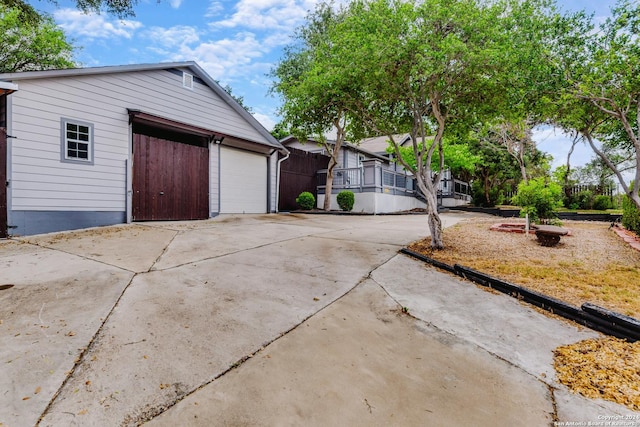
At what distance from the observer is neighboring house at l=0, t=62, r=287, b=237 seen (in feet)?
21.0

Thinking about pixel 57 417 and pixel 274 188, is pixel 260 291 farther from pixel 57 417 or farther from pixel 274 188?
pixel 274 188

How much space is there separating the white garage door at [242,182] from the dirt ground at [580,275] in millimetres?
7064

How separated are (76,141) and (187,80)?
393 centimetres

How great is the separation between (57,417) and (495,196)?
2294 cm

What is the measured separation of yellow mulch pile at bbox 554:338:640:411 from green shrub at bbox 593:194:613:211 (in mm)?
18738

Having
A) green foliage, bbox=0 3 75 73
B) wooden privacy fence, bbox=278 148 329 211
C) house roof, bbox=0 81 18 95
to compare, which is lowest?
wooden privacy fence, bbox=278 148 329 211

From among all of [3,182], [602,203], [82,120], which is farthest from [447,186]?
[3,182]

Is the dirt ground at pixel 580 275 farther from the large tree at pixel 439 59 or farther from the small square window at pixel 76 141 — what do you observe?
the small square window at pixel 76 141

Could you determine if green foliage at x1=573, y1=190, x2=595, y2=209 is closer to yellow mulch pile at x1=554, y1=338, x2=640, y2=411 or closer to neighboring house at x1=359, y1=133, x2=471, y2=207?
neighboring house at x1=359, y1=133, x2=471, y2=207

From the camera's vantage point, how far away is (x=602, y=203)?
16250mm

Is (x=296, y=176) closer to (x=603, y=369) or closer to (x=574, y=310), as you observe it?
(x=574, y=310)

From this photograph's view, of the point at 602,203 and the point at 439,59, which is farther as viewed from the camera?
the point at 602,203

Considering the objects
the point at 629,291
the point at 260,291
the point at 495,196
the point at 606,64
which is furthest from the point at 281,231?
the point at 495,196

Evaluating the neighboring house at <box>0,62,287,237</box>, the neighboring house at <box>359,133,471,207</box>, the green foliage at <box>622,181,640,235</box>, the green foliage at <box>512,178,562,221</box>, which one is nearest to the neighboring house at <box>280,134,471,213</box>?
the neighboring house at <box>359,133,471,207</box>
